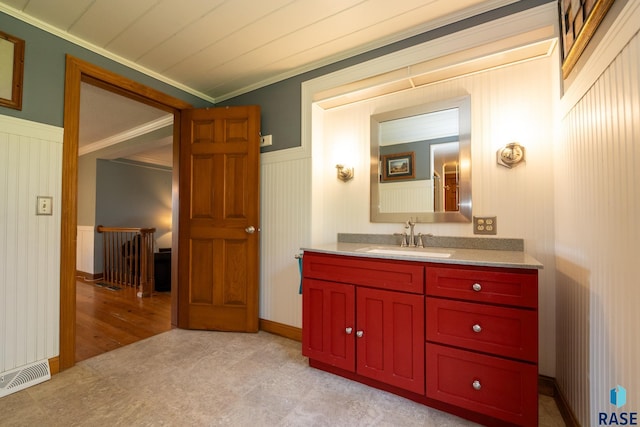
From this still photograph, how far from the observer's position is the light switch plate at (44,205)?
1.69 meters

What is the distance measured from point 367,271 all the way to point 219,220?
5.07 ft

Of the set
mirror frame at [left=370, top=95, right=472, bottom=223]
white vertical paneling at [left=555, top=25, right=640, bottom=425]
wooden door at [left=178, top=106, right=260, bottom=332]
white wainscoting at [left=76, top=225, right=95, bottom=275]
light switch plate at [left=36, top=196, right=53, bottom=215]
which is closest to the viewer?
white vertical paneling at [left=555, top=25, right=640, bottom=425]

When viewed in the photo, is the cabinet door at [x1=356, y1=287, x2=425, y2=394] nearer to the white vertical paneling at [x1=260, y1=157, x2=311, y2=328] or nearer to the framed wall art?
the white vertical paneling at [x1=260, y1=157, x2=311, y2=328]

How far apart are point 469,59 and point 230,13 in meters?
1.57

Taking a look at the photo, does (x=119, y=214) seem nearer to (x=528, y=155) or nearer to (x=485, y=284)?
(x=485, y=284)

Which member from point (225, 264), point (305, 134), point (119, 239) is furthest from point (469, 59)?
point (119, 239)

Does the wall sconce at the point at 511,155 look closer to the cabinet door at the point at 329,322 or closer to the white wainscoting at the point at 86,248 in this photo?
the cabinet door at the point at 329,322

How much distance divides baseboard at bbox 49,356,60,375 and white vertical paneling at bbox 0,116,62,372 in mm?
35

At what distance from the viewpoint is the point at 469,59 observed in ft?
5.53

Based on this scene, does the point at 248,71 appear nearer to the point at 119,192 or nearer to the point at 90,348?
the point at 90,348

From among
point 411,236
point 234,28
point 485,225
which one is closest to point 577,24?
point 485,225

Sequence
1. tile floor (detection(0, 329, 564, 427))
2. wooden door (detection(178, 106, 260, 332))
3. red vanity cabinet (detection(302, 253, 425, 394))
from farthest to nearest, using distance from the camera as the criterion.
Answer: wooden door (detection(178, 106, 260, 332))
red vanity cabinet (detection(302, 253, 425, 394))
tile floor (detection(0, 329, 564, 427))

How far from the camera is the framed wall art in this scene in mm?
980

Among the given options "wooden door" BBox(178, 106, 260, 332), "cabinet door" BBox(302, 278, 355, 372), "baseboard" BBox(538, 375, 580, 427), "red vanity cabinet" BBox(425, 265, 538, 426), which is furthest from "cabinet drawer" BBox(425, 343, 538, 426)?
"wooden door" BBox(178, 106, 260, 332)
